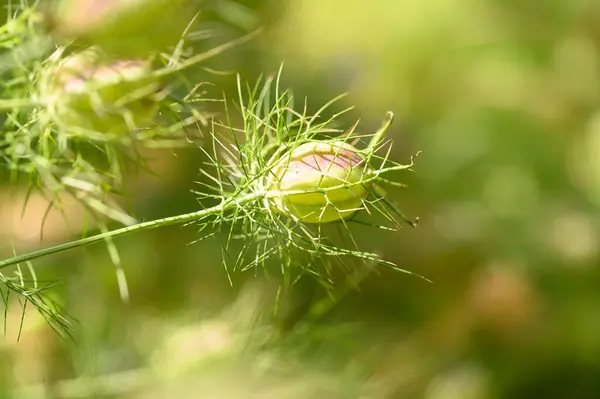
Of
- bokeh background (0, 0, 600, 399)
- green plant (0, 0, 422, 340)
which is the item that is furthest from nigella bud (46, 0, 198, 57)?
bokeh background (0, 0, 600, 399)

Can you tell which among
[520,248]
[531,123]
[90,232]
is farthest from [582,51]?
[90,232]

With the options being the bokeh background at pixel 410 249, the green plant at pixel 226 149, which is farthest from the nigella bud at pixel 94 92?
the bokeh background at pixel 410 249

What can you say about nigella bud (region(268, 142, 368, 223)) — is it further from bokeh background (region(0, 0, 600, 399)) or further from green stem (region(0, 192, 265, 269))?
bokeh background (region(0, 0, 600, 399))

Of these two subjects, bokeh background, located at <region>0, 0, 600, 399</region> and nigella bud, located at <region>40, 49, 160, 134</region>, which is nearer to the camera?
nigella bud, located at <region>40, 49, 160, 134</region>

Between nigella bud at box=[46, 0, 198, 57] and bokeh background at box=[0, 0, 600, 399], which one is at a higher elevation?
nigella bud at box=[46, 0, 198, 57]

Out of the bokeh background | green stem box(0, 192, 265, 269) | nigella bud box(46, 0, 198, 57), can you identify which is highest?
nigella bud box(46, 0, 198, 57)

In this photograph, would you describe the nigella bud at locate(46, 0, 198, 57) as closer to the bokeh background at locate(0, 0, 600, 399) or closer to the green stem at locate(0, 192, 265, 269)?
the green stem at locate(0, 192, 265, 269)

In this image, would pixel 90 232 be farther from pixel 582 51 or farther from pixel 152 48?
pixel 582 51
